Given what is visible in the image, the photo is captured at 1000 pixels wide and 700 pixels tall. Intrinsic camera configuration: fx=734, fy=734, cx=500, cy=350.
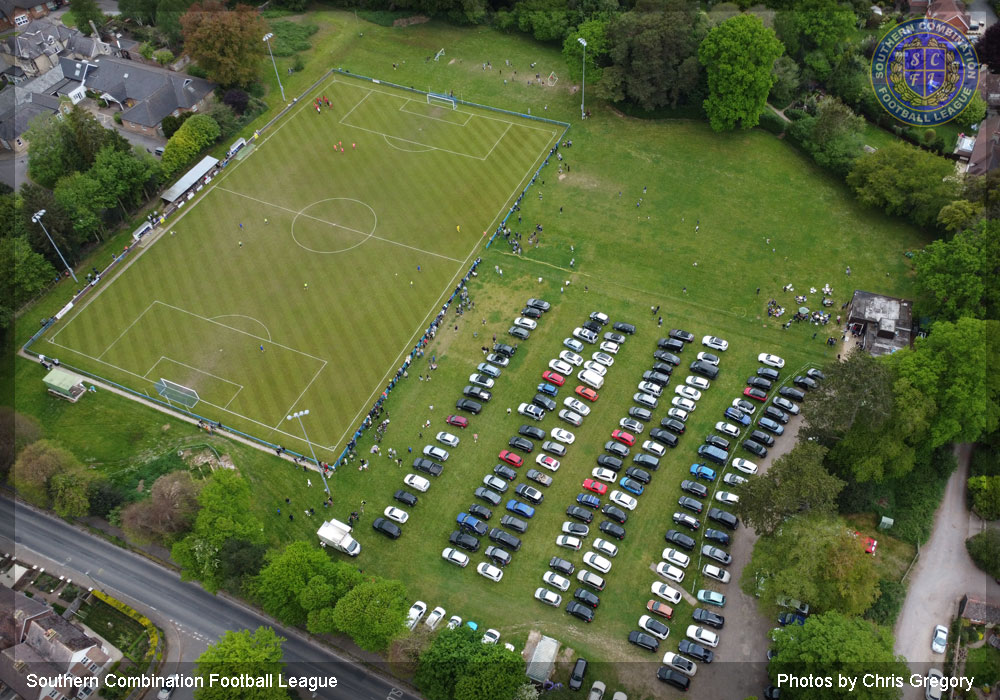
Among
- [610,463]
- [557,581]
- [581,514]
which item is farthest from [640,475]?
[557,581]

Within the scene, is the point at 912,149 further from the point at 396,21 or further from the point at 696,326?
the point at 396,21

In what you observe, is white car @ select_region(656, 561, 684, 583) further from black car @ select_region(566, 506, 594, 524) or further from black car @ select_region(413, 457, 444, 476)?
black car @ select_region(413, 457, 444, 476)

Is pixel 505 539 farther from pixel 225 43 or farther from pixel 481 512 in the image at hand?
pixel 225 43

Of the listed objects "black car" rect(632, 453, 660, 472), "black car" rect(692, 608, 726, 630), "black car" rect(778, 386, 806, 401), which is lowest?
"black car" rect(692, 608, 726, 630)

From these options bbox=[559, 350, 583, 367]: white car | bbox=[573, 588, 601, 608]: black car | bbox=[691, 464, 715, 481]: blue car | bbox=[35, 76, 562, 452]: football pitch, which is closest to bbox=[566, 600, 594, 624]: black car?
bbox=[573, 588, 601, 608]: black car

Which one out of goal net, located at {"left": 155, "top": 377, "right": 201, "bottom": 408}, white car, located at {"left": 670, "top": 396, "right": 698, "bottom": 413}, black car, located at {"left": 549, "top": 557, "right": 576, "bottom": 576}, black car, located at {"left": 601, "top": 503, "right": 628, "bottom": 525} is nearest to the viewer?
black car, located at {"left": 549, "top": 557, "right": 576, "bottom": 576}

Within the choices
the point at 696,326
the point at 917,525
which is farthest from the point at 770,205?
the point at 917,525

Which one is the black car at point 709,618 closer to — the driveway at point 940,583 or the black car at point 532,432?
the driveway at point 940,583

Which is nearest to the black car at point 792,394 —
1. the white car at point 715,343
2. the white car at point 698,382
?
the white car at point 698,382
